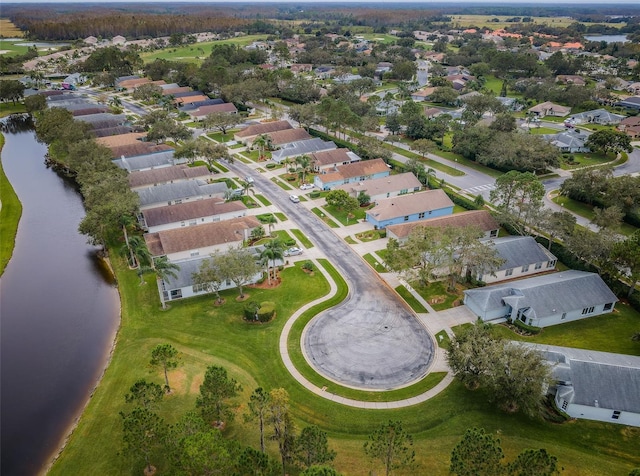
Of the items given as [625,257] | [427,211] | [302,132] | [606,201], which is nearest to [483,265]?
[625,257]

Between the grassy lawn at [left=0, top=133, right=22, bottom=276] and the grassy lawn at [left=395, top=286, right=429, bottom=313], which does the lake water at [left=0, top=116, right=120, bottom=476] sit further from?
the grassy lawn at [left=395, top=286, right=429, bottom=313]

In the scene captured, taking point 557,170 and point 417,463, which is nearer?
point 417,463

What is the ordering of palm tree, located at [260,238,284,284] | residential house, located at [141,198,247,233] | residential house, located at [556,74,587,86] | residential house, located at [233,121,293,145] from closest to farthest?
palm tree, located at [260,238,284,284] < residential house, located at [141,198,247,233] < residential house, located at [233,121,293,145] < residential house, located at [556,74,587,86]

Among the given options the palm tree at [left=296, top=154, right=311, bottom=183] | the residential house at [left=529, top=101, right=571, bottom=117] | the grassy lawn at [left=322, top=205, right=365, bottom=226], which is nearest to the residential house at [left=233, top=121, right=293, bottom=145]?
the palm tree at [left=296, top=154, right=311, bottom=183]

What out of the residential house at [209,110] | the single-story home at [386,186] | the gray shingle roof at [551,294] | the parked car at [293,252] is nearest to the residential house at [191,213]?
the parked car at [293,252]

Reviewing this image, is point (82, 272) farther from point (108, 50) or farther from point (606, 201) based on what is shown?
point (108, 50)

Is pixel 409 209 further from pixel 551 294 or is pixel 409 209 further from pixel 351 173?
pixel 551 294
